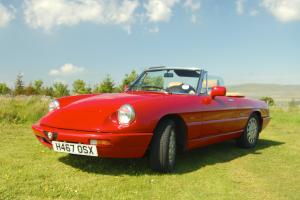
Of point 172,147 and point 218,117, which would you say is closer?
point 172,147

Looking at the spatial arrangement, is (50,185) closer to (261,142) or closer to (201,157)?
(201,157)

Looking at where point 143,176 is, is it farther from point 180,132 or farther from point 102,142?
point 180,132

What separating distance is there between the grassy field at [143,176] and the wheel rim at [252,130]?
0.51 meters

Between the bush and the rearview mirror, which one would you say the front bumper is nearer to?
the rearview mirror

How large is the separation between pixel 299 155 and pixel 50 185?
178 inches

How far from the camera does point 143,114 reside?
14.5ft

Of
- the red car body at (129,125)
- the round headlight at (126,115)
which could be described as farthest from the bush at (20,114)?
the round headlight at (126,115)

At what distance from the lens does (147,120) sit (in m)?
4.42

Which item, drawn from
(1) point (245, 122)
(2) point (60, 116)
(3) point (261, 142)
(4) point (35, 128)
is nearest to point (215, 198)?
(2) point (60, 116)

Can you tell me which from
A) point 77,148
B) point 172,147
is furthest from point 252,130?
point 77,148

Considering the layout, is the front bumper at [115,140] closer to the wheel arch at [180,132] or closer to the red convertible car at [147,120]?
the red convertible car at [147,120]

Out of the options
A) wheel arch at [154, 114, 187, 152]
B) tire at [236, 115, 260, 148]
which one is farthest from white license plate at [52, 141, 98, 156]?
tire at [236, 115, 260, 148]

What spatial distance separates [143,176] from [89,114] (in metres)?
0.98

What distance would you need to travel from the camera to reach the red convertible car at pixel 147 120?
4301mm
